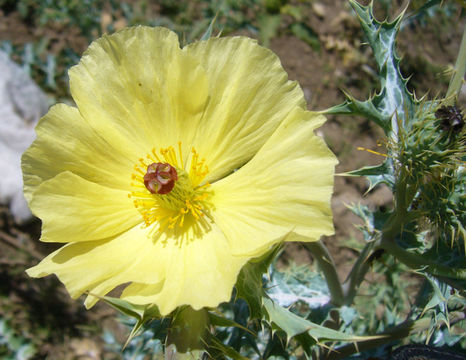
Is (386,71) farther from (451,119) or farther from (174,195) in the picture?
(174,195)

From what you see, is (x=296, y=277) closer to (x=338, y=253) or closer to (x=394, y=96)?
(x=394, y=96)

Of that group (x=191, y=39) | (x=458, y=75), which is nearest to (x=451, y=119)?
(x=458, y=75)

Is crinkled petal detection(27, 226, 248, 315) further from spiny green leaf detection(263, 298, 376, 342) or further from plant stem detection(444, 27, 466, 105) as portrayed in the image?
plant stem detection(444, 27, 466, 105)

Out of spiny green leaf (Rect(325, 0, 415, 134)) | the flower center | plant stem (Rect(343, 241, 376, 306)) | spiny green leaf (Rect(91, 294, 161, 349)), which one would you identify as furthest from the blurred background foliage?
spiny green leaf (Rect(91, 294, 161, 349))

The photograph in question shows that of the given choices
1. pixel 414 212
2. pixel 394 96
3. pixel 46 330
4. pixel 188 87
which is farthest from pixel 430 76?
pixel 46 330

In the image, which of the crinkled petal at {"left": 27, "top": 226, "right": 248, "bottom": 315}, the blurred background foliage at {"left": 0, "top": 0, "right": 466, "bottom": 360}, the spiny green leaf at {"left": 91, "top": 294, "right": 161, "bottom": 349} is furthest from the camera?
the blurred background foliage at {"left": 0, "top": 0, "right": 466, "bottom": 360}

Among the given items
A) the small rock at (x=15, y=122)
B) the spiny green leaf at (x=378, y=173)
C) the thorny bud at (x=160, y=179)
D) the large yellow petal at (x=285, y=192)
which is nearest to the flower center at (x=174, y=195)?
the thorny bud at (x=160, y=179)
